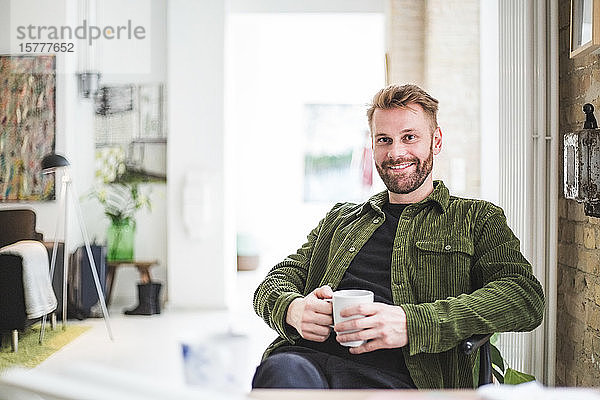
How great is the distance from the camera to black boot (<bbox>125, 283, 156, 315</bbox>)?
11.6 feet

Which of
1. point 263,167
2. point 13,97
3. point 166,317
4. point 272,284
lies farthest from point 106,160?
point 263,167

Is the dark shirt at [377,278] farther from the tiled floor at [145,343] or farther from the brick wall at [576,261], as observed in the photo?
the tiled floor at [145,343]

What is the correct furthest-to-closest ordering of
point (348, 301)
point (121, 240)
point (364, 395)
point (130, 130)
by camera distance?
point (121, 240) → point (130, 130) → point (348, 301) → point (364, 395)

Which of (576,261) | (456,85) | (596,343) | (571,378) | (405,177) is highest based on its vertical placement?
(456,85)

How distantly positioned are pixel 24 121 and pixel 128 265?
0.96 meters

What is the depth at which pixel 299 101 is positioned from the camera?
8.51 metres

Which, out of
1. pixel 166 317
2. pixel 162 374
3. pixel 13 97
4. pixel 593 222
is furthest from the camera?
pixel 166 317

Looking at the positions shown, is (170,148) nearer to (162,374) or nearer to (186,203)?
(186,203)

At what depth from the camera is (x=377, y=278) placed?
187 centimetres

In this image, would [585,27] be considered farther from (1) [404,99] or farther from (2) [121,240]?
(2) [121,240]

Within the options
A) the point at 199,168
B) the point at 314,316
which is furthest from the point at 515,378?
the point at 199,168

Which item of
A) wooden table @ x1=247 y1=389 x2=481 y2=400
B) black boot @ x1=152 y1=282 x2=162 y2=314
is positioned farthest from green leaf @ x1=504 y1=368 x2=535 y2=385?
black boot @ x1=152 y1=282 x2=162 y2=314

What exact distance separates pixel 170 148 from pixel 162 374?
1161mm

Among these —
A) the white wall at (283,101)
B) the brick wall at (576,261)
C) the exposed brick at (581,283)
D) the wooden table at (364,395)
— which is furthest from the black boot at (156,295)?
the white wall at (283,101)
